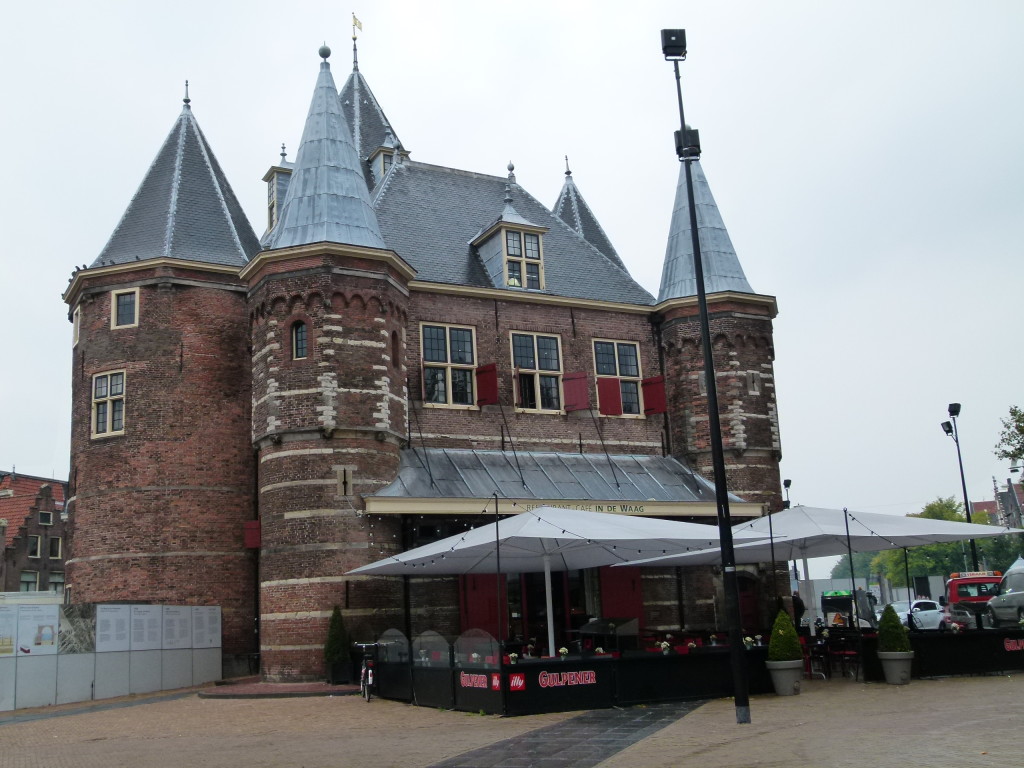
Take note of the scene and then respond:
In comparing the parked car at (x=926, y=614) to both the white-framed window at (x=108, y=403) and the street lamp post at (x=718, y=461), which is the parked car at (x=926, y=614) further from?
the white-framed window at (x=108, y=403)

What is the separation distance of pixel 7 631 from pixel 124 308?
28.3ft

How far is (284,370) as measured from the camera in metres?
23.1

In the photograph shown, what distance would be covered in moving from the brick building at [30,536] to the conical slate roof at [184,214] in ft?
76.2

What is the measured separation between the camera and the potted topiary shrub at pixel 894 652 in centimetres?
1641

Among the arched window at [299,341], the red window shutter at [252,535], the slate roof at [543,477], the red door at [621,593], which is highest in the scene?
the arched window at [299,341]

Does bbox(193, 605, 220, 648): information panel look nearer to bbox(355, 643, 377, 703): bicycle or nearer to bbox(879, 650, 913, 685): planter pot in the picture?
bbox(355, 643, 377, 703): bicycle

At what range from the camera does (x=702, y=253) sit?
95.8ft

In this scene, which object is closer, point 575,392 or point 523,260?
point 575,392

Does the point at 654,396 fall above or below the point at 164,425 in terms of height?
above

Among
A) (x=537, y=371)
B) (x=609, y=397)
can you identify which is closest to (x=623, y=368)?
(x=609, y=397)

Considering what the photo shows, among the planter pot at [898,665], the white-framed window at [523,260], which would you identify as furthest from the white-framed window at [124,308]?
the planter pot at [898,665]

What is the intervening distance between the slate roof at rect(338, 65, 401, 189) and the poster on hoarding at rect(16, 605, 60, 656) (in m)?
15.3

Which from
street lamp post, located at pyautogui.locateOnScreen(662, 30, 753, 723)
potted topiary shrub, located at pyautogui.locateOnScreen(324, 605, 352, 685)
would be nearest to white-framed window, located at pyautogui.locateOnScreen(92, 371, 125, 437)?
potted topiary shrub, located at pyautogui.locateOnScreen(324, 605, 352, 685)

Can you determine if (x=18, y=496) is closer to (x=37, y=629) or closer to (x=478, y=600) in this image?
(x=37, y=629)
